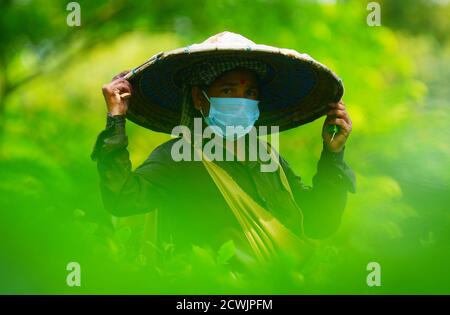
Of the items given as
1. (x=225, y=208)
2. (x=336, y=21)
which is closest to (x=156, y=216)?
(x=225, y=208)

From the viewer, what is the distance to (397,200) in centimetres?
630

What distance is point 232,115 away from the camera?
10.8ft

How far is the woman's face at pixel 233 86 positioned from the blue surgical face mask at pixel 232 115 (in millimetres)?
21

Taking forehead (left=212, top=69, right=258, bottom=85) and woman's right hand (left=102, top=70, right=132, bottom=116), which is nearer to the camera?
woman's right hand (left=102, top=70, right=132, bottom=116)

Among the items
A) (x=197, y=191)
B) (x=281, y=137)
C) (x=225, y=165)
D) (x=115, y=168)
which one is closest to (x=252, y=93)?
(x=225, y=165)

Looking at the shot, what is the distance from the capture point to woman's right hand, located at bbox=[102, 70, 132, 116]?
9.92 ft

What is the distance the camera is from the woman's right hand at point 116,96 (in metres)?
3.02

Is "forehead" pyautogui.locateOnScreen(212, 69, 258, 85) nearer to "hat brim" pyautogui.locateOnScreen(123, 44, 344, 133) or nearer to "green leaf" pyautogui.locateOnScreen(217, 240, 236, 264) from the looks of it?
"hat brim" pyautogui.locateOnScreen(123, 44, 344, 133)

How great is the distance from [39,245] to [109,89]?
0.66 meters

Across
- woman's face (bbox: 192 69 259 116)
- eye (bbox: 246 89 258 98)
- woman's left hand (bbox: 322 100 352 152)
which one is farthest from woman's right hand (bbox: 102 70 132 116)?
woman's left hand (bbox: 322 100 352 152)

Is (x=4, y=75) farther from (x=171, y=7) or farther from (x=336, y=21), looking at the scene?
(x=336, y=21)

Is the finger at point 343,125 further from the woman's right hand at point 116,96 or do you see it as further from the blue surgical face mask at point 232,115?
the woman's right hand at point 116,96

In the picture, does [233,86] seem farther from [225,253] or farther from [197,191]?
[225,253]

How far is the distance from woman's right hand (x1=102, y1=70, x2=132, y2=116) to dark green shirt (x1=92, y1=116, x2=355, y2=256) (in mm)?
38
